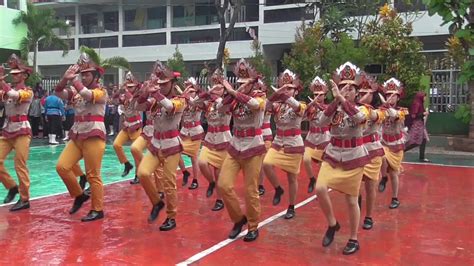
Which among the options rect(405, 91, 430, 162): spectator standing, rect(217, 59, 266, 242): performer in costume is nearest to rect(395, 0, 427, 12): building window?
rect(405, 91, 430, 162): spectator standing

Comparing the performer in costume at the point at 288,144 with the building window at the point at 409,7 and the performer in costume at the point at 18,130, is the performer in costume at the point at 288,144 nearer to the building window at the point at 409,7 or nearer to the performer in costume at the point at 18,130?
the performer in costume at the point at 18,130

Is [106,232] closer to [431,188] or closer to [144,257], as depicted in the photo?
[144,257]

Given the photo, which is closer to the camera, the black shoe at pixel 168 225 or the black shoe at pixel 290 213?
the black shoe at pixel 168 225

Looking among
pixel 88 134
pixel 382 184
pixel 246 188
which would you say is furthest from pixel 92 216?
pixel 382 184

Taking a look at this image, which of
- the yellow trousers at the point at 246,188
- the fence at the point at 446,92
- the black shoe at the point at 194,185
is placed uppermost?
the fence at the point at 446,92

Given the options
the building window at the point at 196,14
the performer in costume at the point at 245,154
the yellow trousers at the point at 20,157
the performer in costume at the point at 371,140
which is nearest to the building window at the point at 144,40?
the building window at the point at 196,14

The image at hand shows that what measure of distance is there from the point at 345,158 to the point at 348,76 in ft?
2.83

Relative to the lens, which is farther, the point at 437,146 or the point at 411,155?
the point at 437,146

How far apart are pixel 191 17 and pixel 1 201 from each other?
24.8 m

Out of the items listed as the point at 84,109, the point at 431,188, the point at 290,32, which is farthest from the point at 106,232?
the point at 290,32

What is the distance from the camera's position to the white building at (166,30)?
2727 centimetres

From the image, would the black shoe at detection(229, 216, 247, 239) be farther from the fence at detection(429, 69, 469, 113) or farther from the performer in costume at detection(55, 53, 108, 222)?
the fence at detection(429, 69, 469, 113)

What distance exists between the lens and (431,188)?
31.0 feet

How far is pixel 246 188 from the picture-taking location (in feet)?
19.8
